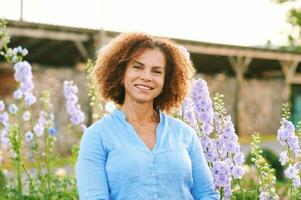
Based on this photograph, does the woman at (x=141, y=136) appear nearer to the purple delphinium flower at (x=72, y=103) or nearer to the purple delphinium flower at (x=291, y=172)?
the purple delphinium flower at (x=291, y=172)

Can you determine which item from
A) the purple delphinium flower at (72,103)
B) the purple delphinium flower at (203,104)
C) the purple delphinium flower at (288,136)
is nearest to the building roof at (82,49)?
the purple delphinium flower at (72,103)

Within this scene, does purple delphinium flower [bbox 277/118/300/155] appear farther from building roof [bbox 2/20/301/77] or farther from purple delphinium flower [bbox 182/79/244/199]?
building roof [bbox 2/20/301/77]

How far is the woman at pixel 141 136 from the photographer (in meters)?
2.42

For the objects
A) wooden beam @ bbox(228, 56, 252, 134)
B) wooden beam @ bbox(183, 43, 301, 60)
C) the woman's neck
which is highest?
wooden beam @ bbox(183, 43, 301, 60)

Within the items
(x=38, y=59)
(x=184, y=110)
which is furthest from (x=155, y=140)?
(x=38, y=59)

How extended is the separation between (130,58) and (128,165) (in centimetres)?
39

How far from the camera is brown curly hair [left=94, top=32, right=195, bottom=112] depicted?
2590mm

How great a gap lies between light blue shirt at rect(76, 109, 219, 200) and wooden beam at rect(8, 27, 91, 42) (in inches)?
394

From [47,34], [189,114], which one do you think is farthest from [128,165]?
[47,34]

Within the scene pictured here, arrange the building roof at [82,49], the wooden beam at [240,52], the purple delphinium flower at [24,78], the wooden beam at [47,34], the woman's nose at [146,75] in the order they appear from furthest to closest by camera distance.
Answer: the wooden beam at [240,52] → the building roof at [82,49] → the wooden beam at [47,34] → the purple delphinium flower at [24,78] → the woman's nose at [146,75]

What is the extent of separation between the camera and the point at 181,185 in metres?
2.50

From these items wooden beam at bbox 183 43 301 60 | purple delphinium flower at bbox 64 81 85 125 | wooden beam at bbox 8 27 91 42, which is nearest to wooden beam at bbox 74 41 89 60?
wooden beam at bbox 8 27 91 42

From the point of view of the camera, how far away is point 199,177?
2.61 m

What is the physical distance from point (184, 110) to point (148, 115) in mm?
735
